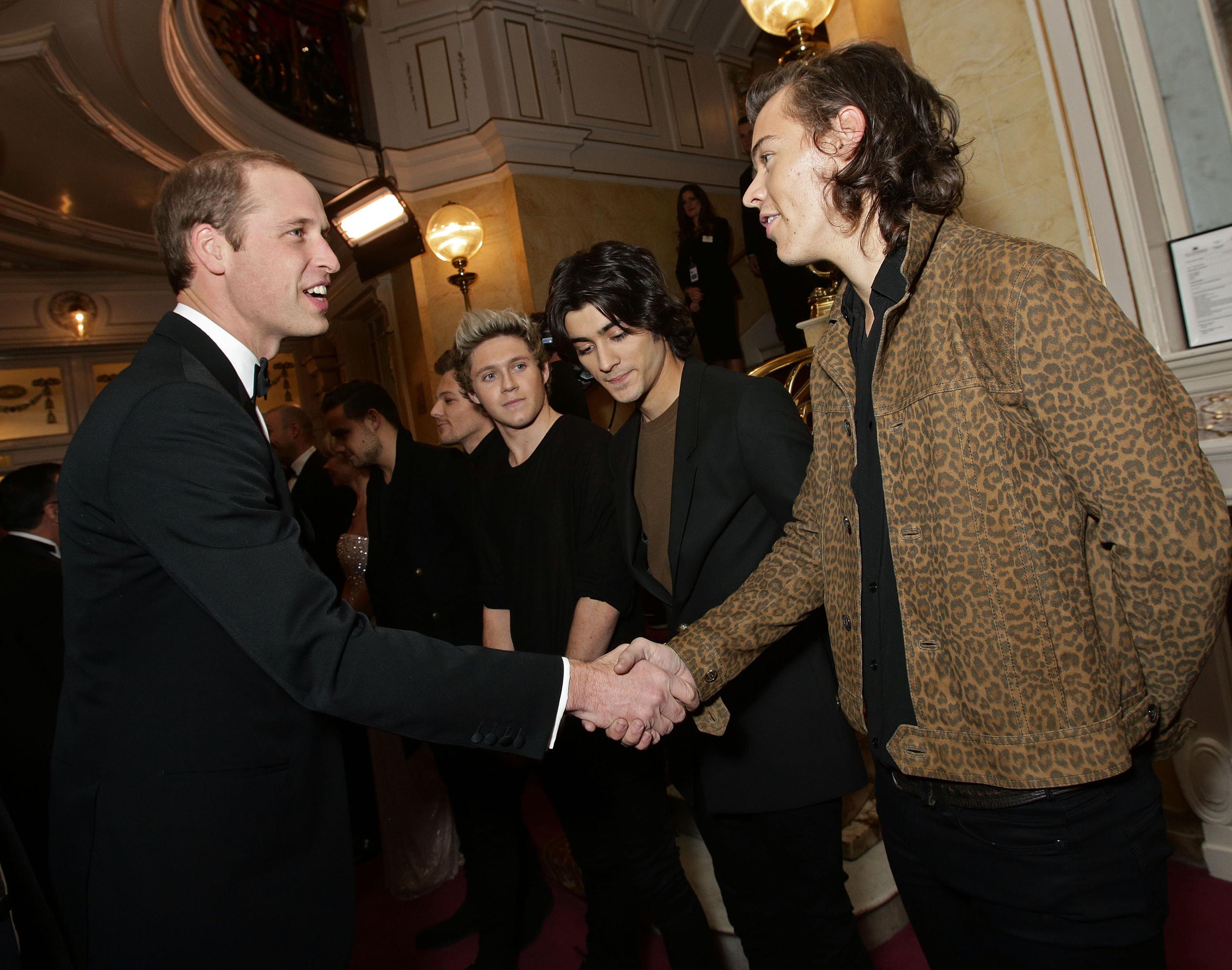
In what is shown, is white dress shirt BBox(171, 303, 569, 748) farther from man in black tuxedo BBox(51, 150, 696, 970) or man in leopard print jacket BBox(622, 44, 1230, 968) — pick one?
man in leopard print jacket BBox(622, 44, 1230, 968)

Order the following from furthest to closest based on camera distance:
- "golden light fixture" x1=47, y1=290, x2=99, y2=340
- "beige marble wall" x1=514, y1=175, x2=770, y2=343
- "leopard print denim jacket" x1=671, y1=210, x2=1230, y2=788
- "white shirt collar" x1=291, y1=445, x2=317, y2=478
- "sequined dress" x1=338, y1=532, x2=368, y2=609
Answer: "golden light fixture" x1=47, y1=290, x2=99, y2=340
"beige marble wall" x1=514, y1=175, x2=770, y2=343
"white shirt collar" x1=291, y1=445, x2=317, y2=478
"sequined dress" x1=338, y1=532, x2=368, y2=609
"leopard print denim jacket" x1=671, y1=210, x2=1230, y2=788

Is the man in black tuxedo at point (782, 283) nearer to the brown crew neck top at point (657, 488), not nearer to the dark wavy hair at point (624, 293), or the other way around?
the dark wavy hair at point (624, 293)

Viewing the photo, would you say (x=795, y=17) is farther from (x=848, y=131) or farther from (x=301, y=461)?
(x=301, y=461)

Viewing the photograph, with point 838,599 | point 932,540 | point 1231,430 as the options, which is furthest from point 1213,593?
point 1231,430

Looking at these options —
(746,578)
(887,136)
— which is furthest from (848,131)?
(746,578)

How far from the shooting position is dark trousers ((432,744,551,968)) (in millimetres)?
2428

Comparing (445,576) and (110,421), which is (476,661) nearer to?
(110,421)

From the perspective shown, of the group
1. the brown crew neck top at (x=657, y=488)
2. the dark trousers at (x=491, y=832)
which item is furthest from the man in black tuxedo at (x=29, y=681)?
the brown crew neck top at (x=657, y=488)

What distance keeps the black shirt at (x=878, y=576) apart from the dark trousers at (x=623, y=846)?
0.98 m

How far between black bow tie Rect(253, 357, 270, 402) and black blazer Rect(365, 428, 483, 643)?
1.11m

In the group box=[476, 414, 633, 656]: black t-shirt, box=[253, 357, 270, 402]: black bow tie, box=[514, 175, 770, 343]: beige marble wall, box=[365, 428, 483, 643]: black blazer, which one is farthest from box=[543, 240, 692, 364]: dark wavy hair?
box=[514, 175, 770, 343]: beige marble wall

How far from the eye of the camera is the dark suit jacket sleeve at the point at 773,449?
156cm

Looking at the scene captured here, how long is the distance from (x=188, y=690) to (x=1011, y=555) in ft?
3.81

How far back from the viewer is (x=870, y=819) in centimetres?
254
